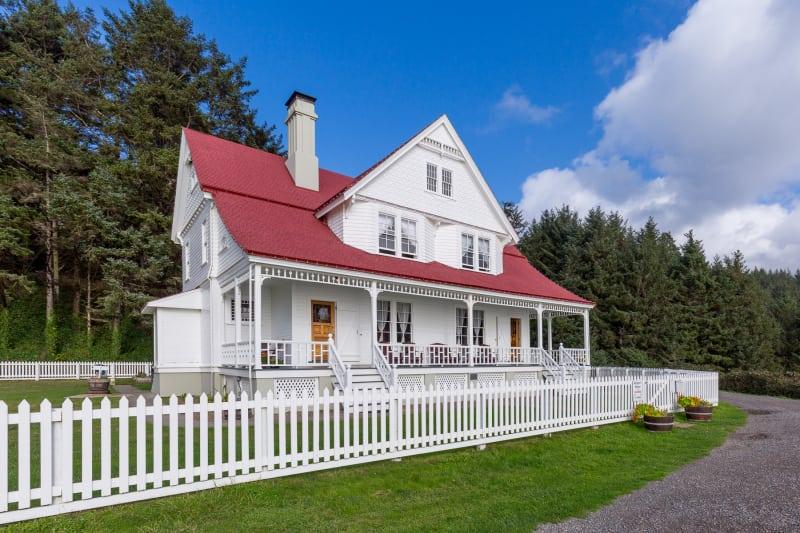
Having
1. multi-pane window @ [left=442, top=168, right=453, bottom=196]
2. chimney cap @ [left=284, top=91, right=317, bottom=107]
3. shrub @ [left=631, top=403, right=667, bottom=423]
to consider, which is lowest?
shrub @ [left=631, top=403, right=667, bottom=423]

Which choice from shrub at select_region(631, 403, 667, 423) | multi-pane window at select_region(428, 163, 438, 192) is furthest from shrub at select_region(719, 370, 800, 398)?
multi-pane window at select_region(428, 163, 438, 192)

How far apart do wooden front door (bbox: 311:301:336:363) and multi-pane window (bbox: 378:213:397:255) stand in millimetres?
2961

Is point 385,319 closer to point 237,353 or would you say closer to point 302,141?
point 237,353

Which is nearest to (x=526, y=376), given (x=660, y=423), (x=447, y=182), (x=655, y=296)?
(x=447, y=182)

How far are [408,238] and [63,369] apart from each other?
20.4 metres

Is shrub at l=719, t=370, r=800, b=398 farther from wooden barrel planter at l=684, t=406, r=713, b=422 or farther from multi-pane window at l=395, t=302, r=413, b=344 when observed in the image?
multi-pane window at l=395, t=302, r=413, b=344

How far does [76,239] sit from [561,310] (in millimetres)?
27781

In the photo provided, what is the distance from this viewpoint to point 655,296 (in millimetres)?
38156

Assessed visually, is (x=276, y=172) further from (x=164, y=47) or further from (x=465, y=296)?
(x=164, y=47)

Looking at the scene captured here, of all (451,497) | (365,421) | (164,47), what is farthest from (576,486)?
(164,47)

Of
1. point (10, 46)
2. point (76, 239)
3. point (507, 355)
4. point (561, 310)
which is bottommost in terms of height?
point (507, 355)

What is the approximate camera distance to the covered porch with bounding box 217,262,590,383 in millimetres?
14227

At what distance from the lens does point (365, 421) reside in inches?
297

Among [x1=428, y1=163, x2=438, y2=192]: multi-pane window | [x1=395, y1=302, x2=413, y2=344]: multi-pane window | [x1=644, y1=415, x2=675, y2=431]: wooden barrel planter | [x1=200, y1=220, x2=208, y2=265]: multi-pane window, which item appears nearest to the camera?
[x1=644, y1=415, x2=675, y2=431]: wooden barrel planter
